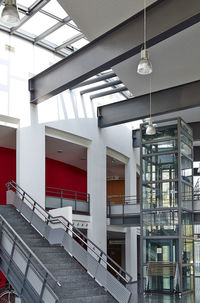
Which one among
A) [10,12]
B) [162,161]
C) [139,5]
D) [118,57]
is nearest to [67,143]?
[162,161]

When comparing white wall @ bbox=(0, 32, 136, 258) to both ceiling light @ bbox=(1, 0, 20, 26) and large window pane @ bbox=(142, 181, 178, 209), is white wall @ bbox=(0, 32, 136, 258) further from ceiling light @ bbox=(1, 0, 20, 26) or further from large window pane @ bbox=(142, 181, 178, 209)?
ceiling light @ bbox=(1, 0, 20, 26)

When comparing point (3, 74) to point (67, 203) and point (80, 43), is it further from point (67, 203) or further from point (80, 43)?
point (67, 203)

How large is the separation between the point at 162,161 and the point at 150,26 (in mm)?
7439

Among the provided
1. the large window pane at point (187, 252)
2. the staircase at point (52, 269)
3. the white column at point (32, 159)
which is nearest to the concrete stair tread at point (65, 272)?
the staircase at point (52, 269)

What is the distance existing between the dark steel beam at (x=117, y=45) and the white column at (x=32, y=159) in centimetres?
118

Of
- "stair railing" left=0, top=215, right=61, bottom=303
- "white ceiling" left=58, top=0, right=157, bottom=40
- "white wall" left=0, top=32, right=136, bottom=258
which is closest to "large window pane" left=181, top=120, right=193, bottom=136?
"white wall" left=0, top=32, right=136, bottom=258

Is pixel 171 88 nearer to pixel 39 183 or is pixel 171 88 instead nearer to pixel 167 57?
pixel 167 57

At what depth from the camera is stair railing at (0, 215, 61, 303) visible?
9.63m

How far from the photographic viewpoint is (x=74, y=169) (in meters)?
25.5

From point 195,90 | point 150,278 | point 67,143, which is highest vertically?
point 195,90

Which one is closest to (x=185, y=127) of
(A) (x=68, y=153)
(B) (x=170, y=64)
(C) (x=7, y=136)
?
(B) (x=170, y=64)

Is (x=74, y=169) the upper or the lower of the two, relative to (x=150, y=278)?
upper

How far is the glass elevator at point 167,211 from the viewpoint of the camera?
53.7 ft

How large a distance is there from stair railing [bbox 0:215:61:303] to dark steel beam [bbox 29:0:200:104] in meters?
5.55
